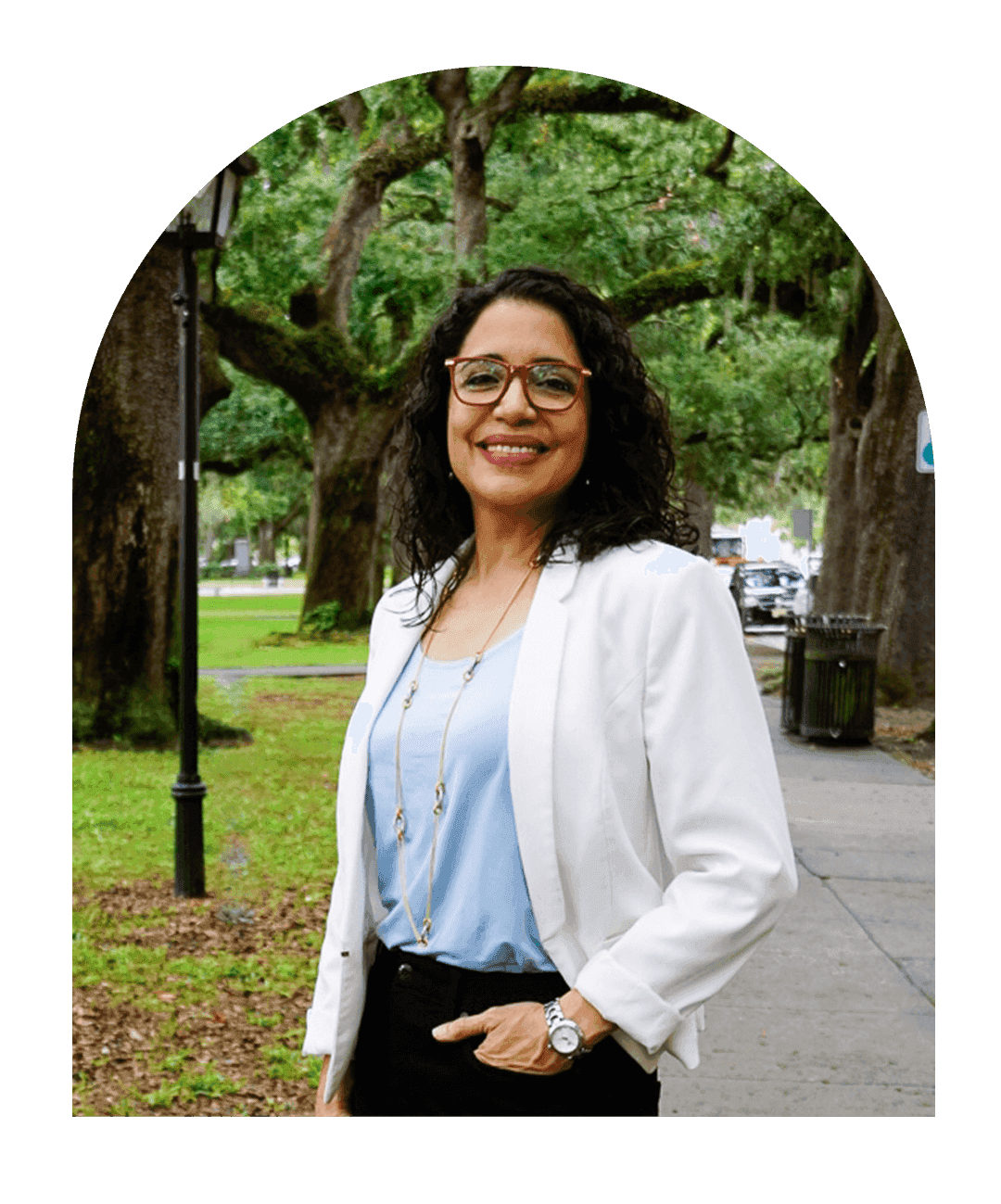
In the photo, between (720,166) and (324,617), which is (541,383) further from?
(324,617)

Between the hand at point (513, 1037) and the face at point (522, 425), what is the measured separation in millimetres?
887

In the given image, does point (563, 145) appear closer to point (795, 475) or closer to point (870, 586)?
point (870, 586)

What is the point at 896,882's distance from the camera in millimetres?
7199

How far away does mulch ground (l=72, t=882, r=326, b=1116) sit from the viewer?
15.0 ft

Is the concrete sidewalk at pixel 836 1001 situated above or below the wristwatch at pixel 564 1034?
below

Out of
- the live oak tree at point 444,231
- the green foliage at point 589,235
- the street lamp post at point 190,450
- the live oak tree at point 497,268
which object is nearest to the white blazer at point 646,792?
the street lamp post at point 190,450

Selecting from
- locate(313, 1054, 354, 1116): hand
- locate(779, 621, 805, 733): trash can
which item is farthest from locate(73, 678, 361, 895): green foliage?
locate(779, 621, 805, 733): trash can

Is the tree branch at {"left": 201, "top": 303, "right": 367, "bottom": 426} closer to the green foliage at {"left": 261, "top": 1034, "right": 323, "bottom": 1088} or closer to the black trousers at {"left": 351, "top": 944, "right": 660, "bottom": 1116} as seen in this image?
the green foliage at {"left": 261, "top": 1034, "right": 323, "bottom": 1088}

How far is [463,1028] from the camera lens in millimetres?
2172

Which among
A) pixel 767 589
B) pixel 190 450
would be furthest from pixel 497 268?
pixel 767 589

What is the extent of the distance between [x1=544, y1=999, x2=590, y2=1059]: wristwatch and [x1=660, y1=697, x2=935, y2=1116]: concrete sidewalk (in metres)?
2.34

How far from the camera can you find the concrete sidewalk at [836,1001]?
14.2ft

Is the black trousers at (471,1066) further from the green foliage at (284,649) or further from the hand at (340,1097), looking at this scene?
the green foliage at (284,649)

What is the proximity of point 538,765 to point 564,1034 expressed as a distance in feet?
1.46
